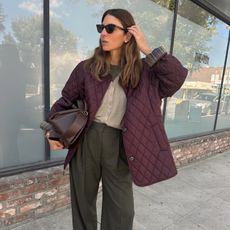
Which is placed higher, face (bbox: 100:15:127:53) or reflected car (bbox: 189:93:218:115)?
face (bbox: 100:15:127:53)

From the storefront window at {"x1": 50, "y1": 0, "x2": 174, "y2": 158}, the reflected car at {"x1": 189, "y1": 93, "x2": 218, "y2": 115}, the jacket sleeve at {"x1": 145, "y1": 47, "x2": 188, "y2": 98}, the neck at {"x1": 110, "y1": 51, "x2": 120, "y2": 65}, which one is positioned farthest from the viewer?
the reflected car at {"x1": 189, "y1": 93, "x2": 218, "y2": 115}

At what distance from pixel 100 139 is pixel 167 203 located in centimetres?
176

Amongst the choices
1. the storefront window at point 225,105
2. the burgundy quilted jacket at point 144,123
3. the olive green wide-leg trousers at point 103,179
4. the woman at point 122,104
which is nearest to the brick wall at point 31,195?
the olive green wide-leg trousers at point 103,179

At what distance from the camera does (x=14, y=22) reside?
2.21 meters

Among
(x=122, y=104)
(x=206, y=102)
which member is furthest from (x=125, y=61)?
(x=206, y=102)

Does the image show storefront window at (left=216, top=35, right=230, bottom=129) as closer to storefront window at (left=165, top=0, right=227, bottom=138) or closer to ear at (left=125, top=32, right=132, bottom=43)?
storefront window at (left=165, top=0, right=227, bottom=138)

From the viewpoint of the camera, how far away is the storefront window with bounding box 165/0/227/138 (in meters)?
3.88

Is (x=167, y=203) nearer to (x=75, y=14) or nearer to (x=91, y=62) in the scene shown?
(x=91, y=62)

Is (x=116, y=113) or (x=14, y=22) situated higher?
(x=14, y=22)

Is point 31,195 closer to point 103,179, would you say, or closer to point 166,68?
point 103,179

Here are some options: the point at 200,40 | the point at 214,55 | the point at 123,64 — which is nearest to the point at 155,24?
the point at 200,40

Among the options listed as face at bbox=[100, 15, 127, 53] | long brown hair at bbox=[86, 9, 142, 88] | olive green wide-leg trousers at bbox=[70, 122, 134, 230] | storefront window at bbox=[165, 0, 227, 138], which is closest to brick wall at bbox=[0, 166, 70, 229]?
olive green wide-leg trousers at bbox=[70, 122, 134, 230]

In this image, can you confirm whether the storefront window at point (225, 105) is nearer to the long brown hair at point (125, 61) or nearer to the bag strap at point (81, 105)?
the long brown hair at point (125, 61)

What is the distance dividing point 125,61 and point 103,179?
0.81 metres
